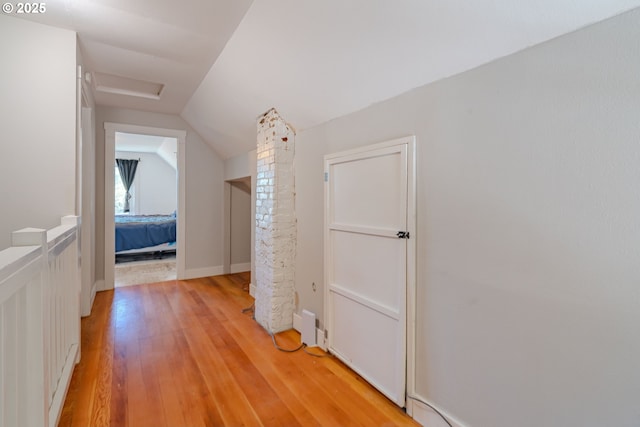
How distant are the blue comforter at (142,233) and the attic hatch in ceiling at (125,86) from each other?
313 centimetres

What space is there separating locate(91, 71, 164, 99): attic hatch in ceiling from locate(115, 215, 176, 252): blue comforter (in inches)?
123

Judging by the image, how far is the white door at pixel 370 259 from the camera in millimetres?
1775

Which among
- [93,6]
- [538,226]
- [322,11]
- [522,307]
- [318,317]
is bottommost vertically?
[318,317]

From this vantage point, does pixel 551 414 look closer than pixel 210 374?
Yes

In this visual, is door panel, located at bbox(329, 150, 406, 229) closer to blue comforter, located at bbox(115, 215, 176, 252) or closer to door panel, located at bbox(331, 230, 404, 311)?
door panel, located at bbox(331, 230, 404, 311)

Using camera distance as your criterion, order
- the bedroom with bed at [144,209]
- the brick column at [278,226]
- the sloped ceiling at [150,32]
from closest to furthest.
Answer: the sloped ceiling at [150,32]
the brick column at [278,226]
the bedroom with bed at [144,209]

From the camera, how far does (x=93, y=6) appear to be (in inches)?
81.4

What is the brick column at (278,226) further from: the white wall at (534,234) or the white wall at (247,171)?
the white wall at (534,234)

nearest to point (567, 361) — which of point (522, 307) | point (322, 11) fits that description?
point (522, 307)

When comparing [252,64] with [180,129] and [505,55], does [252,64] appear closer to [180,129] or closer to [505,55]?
[505,55]

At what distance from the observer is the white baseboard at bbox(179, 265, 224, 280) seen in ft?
15.4

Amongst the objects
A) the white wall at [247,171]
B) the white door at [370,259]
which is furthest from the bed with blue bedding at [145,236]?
the white door at [370,259]

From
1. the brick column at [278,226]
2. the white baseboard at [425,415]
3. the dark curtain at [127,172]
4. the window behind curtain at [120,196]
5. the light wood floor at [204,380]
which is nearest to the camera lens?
the white baseboard at [425,415]

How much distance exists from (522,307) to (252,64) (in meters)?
2.57
